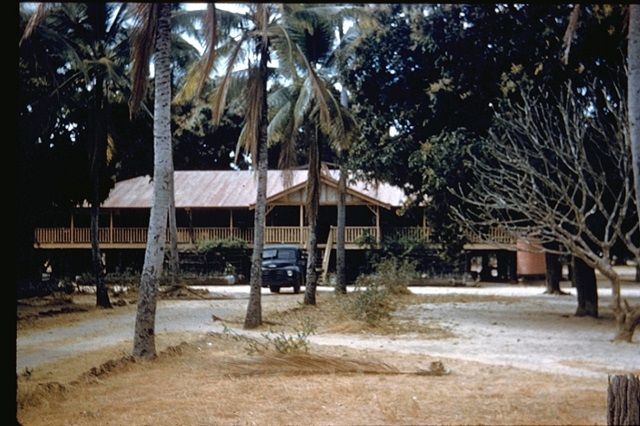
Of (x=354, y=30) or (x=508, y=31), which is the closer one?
(x=508, y=31)

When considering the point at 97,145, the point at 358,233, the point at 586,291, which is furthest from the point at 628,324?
the point at 358,233

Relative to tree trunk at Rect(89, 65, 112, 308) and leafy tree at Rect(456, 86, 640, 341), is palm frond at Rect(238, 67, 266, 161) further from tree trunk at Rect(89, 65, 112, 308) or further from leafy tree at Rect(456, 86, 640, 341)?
leafy tree at Rect(456, 86, 640, 341)

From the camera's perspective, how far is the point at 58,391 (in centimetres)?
544

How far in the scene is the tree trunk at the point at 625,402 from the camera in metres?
1.82

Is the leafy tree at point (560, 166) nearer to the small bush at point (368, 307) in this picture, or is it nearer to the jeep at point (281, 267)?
the small bush at point (368, 307)

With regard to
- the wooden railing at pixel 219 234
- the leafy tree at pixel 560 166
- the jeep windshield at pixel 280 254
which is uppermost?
the leafy tree at pixel 560 166

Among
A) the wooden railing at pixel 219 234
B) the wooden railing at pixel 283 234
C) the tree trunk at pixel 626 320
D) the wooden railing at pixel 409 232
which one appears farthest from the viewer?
the wooden railing at pixel 409 232

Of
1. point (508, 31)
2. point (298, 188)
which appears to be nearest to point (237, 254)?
point (298, 188)

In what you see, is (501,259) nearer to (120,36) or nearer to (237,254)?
(237,254)

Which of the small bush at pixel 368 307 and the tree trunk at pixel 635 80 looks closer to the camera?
the tree trunk at pixel 635 80

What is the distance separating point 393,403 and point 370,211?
2193 cm

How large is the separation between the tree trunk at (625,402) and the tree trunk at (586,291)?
12378mm

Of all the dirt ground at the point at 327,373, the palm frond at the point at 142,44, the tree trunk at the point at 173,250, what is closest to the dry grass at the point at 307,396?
the dirt ground at the point at 327,373

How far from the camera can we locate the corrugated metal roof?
17562 millimetres
